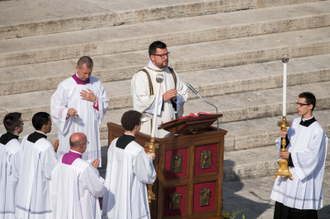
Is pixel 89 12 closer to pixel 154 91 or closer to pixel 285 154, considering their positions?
pixel 154 91

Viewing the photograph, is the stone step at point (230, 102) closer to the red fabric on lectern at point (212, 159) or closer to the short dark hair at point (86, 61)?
the short dark hair at point (86, 61)

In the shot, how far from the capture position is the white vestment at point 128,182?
16.4 ft

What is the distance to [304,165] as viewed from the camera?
222 inches

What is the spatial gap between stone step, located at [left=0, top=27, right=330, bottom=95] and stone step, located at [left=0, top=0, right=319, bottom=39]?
1046 mm

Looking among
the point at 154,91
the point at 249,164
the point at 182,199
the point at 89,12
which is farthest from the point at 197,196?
the point at 89,12

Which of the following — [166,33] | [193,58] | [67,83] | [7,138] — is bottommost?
[7,138]

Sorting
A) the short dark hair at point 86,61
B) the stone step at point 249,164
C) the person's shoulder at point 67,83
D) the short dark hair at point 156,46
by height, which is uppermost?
the short dark hair at point 156,46

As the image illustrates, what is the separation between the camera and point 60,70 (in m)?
9.24

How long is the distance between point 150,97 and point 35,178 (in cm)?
170

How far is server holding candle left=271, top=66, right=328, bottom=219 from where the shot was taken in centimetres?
561

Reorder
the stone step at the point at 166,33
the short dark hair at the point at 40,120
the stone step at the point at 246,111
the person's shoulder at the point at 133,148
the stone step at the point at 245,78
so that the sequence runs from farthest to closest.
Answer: the stone step at the point at 166,33, the stone step at the point at 245,78, the stone step at the point at 246,111, the short dark hair at the point at 40,120, the person's shoulder at the point at 133,148

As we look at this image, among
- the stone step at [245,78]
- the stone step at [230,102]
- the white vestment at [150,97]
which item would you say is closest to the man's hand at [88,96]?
the white vestment at [150,97]

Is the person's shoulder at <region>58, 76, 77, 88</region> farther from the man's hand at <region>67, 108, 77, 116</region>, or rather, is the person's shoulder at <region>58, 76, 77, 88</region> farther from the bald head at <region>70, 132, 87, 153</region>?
the bald head at <region>70, 132, 87, 153</region>

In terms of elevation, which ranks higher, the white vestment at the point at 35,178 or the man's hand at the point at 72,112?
the man's hand at the point at 72,112
